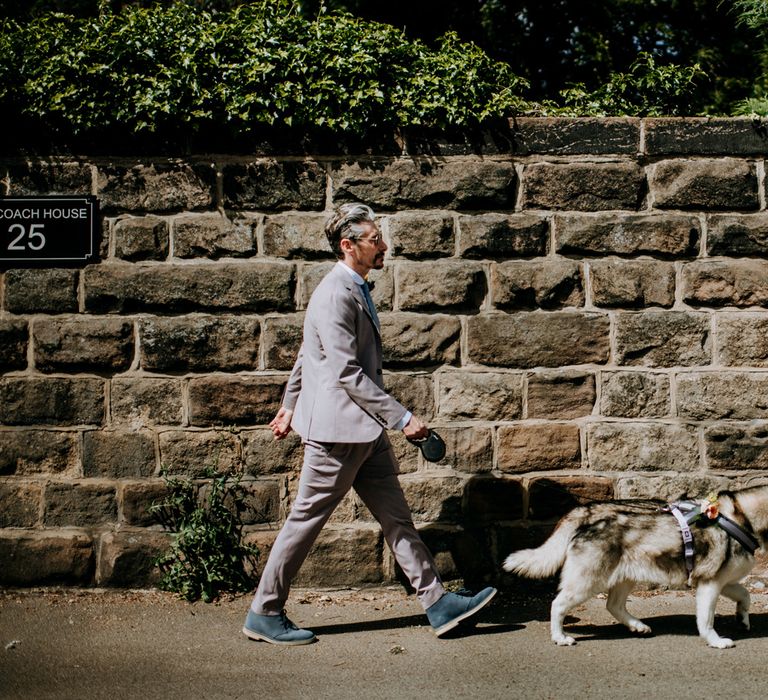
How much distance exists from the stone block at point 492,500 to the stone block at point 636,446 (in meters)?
0.49

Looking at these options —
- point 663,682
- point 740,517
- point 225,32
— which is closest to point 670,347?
point 740,517

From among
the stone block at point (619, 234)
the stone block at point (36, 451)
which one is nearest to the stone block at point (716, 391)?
the stone block at point (619, 234)

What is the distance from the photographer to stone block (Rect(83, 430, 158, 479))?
523 centimetres

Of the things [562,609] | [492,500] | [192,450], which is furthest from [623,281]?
[192,450]

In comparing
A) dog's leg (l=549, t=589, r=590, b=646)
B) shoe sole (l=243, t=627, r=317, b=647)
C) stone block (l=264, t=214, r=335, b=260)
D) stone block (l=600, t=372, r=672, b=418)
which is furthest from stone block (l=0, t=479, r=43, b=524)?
stone block (l=600, t=372, r=672, b=418)

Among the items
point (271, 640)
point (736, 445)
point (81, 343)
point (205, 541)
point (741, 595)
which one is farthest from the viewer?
point (736, 445)

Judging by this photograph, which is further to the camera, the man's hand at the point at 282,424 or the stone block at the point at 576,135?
the stone block at the point at 576,135

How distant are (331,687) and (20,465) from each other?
2.43 m

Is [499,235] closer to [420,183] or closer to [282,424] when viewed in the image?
[420,183]

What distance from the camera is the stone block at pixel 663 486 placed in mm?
5301

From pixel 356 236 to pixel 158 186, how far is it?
1.44 m

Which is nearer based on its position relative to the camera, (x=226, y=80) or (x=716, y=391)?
(x=226, y=80)

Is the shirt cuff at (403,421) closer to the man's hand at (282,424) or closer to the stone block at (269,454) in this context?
the man's hand at (282,424)

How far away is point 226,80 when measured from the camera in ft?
16.9
